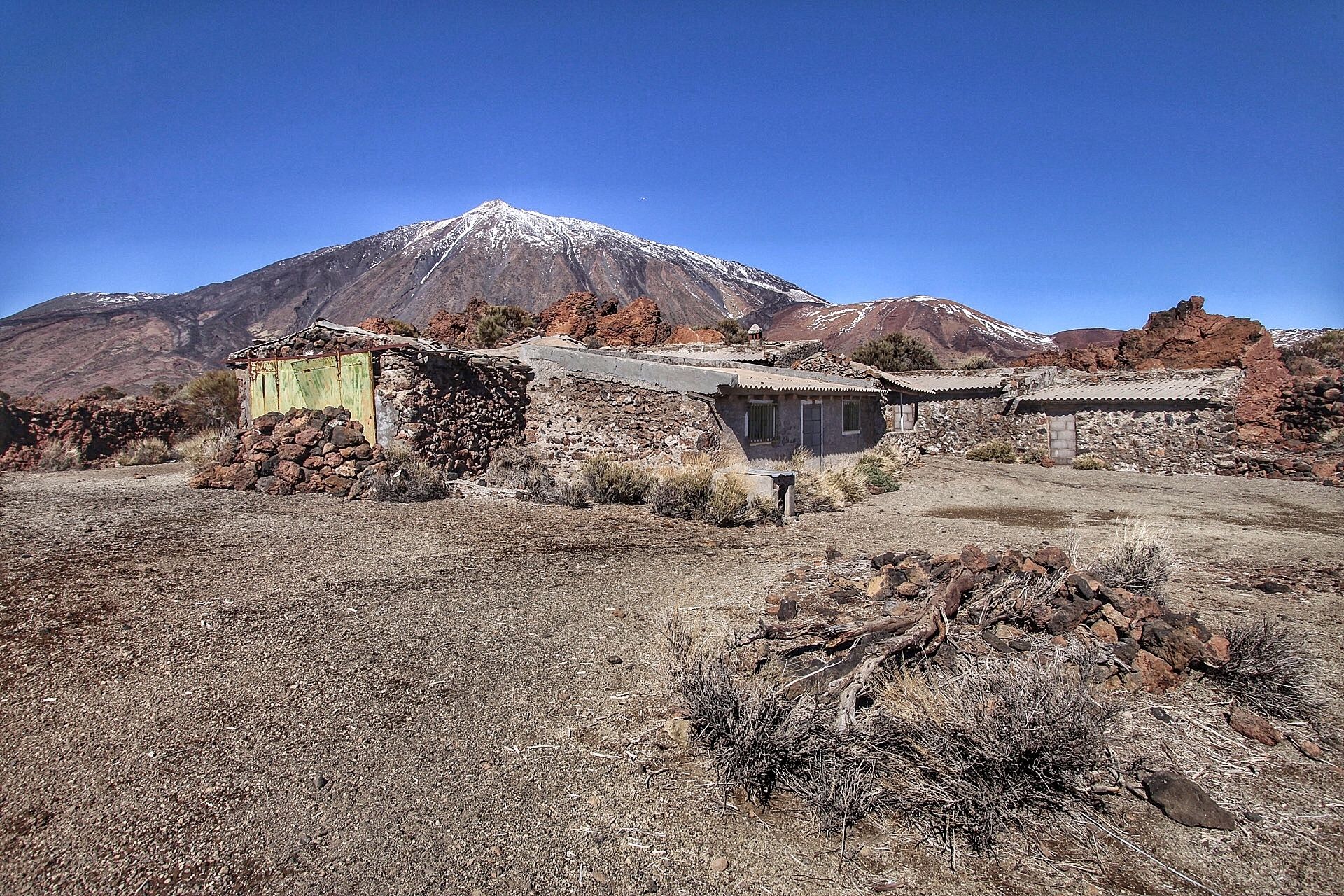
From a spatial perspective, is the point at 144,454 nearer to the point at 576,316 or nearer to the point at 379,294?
the point at 576,316

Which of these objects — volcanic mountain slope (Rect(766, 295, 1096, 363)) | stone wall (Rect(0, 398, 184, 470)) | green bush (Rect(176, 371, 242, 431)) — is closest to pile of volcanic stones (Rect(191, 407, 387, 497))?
stone wall (Rect(0, 398, 184, 470))

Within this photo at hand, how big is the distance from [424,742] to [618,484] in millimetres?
7769

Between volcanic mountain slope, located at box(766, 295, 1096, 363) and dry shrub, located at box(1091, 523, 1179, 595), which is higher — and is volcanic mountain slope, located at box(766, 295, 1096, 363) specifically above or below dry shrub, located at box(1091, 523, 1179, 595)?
above

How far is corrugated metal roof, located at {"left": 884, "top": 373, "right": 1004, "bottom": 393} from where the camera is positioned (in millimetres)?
22453

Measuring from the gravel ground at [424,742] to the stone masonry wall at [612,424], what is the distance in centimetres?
518

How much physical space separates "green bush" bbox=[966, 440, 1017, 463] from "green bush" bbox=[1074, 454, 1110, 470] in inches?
76.1

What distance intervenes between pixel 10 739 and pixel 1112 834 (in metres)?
5.18

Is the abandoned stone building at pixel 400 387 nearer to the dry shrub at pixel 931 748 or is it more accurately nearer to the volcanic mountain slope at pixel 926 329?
the dry shrub at pixel 931 748

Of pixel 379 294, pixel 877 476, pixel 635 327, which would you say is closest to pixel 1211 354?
pixel 877 476

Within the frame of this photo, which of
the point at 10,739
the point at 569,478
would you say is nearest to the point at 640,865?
the point at 10,739

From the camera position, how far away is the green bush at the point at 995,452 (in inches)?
852

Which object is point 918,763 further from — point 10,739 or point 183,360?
point 183,360

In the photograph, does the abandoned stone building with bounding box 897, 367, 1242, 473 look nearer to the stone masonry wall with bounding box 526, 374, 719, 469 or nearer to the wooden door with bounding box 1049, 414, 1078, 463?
the wooden door with bounding box 1049, 414, 1078, 463

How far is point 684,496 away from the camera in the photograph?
10.3 meters
